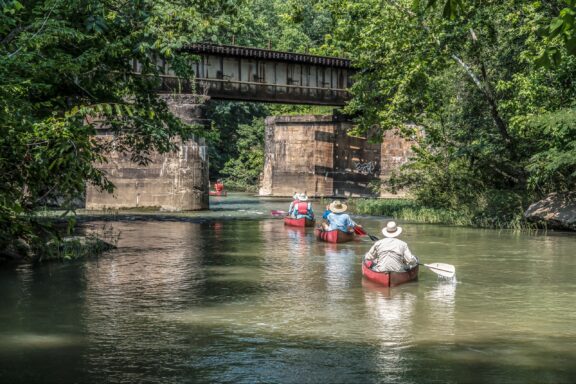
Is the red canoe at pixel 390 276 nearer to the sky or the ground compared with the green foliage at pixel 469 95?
nearer to the ground

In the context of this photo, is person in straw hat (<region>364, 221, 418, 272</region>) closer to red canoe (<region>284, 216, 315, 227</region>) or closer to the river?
the river

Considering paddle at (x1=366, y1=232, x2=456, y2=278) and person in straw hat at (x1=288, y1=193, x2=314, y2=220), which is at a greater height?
person in straw hat at (x1=288, y1=193, x2=314, y2=220)

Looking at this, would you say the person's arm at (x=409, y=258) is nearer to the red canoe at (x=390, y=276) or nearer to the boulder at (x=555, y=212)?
the red canoe at (x=390, y=276)

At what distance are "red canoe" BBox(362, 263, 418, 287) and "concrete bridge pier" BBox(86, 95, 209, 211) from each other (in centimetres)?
2259

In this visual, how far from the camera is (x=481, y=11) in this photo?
30562mm

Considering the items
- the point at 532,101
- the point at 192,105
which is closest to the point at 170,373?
the point at 532,101

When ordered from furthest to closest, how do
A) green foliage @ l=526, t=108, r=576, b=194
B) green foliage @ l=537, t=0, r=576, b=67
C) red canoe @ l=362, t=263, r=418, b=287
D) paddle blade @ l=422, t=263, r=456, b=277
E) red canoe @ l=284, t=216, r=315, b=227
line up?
1. red canoe @ l=284, t=216, r=315, b=227
2. green foliage @ l=526, t=108, r=576, b=194
3. paddle blade @ l=422, t=263, r=456, b=277
4. red canoe @ l=362, t=263, r=418, b=287
5. green foliage @ l=537, t=0, r=576, b=67

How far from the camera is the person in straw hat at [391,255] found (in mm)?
16812

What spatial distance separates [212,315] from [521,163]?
21.1 metres

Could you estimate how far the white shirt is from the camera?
1681 centimetres

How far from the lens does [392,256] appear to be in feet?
55.5

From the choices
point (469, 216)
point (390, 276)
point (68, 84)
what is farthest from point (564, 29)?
point (469, 216)

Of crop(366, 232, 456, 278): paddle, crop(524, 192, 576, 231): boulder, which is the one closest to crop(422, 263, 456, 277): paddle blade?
crop(366, 232, 456, 278): paddle

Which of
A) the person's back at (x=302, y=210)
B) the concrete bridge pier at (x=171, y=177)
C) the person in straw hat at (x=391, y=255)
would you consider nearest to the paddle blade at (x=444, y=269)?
the person in straw hat at (x=391, y=255)
